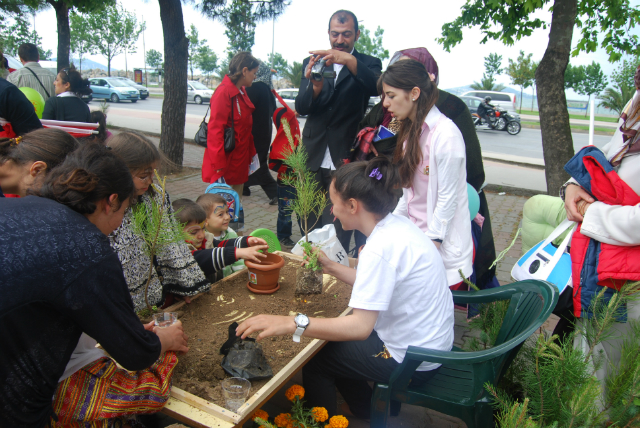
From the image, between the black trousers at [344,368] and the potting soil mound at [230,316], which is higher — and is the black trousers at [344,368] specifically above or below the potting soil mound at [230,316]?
below

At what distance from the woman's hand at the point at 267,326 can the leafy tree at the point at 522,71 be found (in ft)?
115

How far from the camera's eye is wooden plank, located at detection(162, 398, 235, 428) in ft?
4.48

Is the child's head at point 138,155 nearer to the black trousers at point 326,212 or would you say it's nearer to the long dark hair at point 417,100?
the long dark hair at point 417,100

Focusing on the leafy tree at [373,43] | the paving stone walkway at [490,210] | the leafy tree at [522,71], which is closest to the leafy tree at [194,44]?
the leafy tree at [373,43]

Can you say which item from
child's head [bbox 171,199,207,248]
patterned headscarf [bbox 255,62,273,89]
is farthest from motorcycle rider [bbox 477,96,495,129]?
child's head [bbox 171,199,207,248]

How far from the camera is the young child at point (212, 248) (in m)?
2.39

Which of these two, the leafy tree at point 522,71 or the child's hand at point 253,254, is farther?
the leafy tree at point 522,71

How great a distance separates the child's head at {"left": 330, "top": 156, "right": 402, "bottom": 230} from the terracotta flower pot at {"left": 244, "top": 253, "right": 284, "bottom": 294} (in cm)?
58

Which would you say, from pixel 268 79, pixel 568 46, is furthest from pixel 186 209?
pixel 568 46

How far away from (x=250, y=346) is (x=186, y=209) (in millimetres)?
1302

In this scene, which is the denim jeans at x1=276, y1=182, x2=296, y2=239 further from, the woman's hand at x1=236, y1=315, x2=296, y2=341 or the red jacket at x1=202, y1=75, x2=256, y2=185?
the woman's hand at x1=236, y1=315, x2=296, y2=341

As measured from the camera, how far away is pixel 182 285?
215 centimetres

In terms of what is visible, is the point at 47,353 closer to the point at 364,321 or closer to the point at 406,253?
the point at 364,321

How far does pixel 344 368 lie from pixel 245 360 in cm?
53
